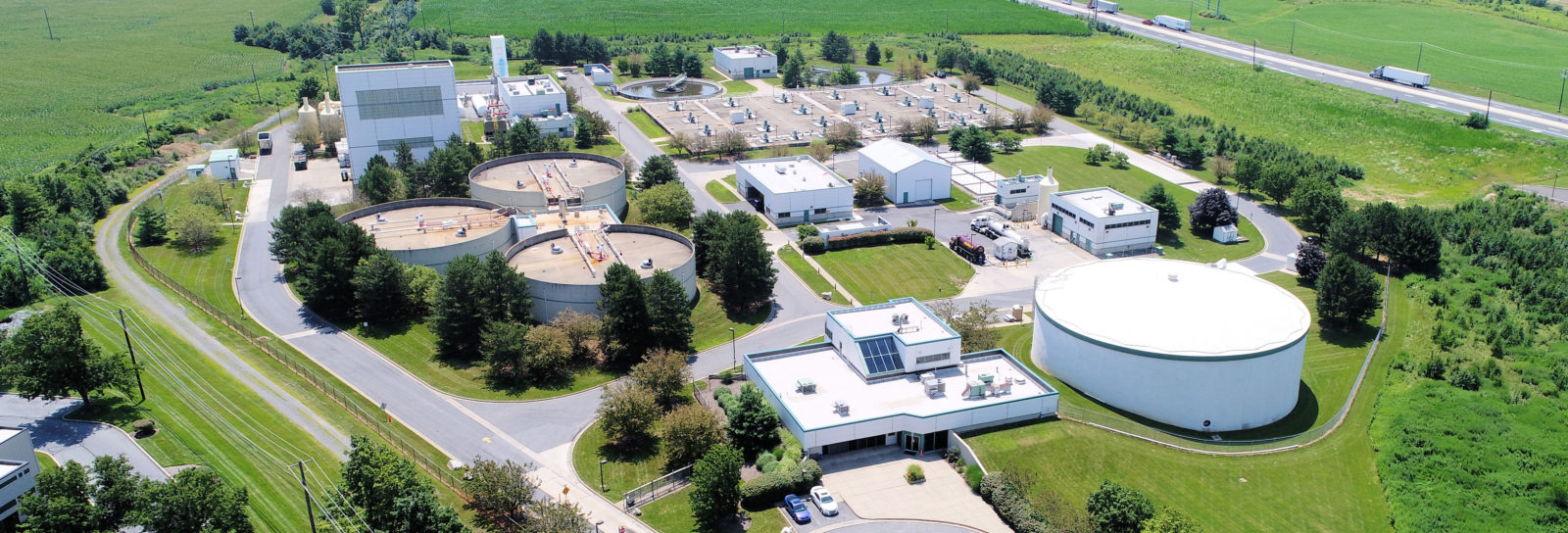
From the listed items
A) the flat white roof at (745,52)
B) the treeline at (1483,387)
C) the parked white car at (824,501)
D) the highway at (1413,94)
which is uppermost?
the flat white roof at (745,52)

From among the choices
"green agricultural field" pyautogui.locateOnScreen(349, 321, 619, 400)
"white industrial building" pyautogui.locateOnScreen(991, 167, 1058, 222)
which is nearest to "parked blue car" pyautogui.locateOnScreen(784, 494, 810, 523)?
"green agricultural field" pyautogui.locateOnScreen(349, 321, 619, 400)

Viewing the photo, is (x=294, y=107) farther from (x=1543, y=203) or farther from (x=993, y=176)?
(x=1543, y=203)

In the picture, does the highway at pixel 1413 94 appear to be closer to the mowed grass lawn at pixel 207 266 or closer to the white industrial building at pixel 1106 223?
the white industrial building at pixel 1106 223

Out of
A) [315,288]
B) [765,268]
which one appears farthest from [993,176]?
[315,288]

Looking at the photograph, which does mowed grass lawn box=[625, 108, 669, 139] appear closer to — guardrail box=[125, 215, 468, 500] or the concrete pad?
guardrail box=[125, 215, 468, 500]

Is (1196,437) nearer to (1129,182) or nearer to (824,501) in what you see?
(824,501)

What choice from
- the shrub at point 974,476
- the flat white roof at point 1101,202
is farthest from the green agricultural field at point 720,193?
the shrub at point 974,476

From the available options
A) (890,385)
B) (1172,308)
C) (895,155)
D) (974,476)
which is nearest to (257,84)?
(895,155)
